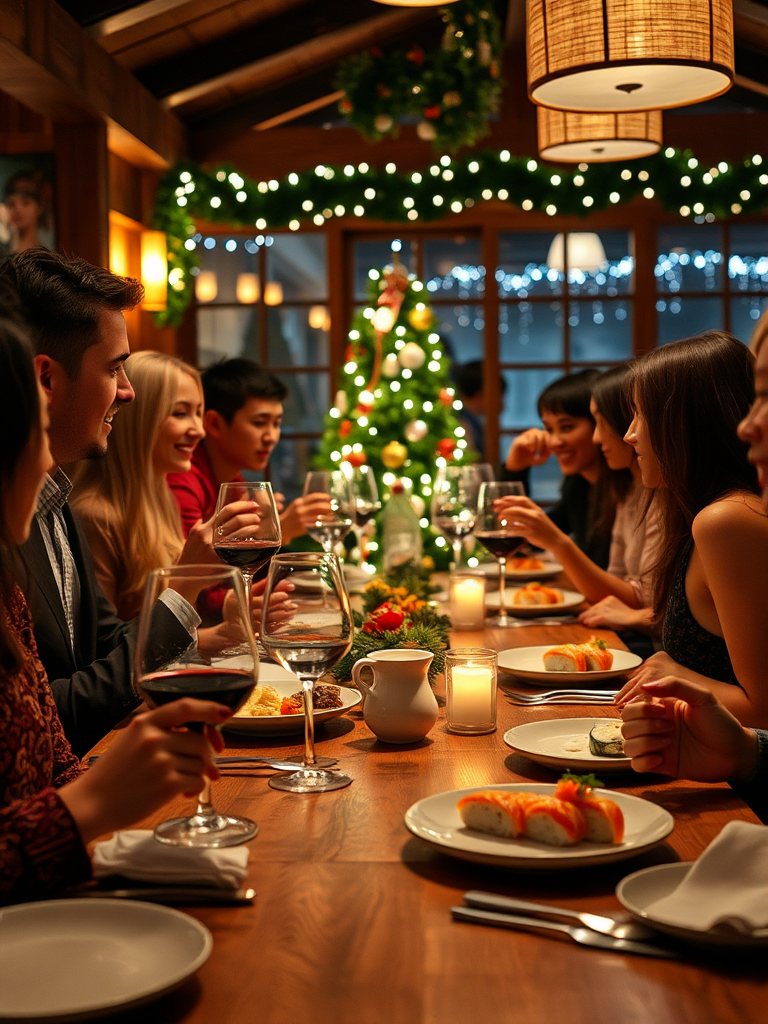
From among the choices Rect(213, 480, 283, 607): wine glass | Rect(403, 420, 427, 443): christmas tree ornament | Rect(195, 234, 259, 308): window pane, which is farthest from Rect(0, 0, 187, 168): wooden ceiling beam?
Rect(213, 480, 283, 607): wine glass

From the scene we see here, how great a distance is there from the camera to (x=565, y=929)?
0.82 metres

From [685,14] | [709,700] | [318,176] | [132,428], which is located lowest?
[709,700]

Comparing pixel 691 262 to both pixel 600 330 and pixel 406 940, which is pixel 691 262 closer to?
pixel 600 330

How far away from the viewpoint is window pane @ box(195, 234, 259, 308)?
6.58m

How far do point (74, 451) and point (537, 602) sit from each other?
115 cm

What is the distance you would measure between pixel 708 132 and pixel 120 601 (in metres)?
5.24

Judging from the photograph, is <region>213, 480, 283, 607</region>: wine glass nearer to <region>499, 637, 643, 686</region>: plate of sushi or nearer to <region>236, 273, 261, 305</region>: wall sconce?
<region>499, 637, 643, 686</region>: plate of sushi

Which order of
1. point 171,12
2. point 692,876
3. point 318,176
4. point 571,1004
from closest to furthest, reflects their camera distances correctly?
point 571,1004 → point 692,876 → point 171,12 → point 318,176

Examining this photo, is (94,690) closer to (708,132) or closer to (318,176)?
(318,176)

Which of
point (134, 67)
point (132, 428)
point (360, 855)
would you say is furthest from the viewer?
point (134, 67)

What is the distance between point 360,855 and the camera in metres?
1.01

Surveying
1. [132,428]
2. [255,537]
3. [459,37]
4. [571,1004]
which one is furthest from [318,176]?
[571,1004]

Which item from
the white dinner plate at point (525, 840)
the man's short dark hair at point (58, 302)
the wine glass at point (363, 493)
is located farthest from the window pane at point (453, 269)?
the white dinner plate at point (525, 840)

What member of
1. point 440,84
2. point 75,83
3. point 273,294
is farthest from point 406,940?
point 273,294
